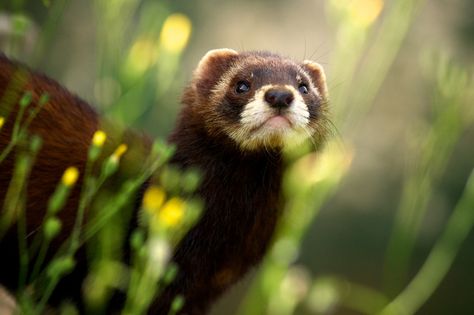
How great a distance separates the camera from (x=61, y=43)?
858cm

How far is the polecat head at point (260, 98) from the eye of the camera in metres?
3.69

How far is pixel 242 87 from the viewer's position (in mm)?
4020

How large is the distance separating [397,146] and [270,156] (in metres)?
4.63

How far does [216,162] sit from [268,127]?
409 mm

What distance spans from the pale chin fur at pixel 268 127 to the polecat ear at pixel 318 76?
1.63 ft

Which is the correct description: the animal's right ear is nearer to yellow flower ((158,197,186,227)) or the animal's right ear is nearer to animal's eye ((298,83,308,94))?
animal's eye ((298,83,308,94))

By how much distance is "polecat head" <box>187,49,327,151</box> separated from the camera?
12.1ft

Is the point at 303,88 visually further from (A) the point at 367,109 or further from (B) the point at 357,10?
(A) the point at 367,109

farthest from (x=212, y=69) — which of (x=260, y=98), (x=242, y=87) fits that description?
(x=260, y=98)

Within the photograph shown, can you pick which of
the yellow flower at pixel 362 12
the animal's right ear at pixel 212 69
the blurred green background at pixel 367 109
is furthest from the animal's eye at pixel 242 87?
the blurred green background at pixel 367 109

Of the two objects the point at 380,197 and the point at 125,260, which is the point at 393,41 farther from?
the point at 380,197

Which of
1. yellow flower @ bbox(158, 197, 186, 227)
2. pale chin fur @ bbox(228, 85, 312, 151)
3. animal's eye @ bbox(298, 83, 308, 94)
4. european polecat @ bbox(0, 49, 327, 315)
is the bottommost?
european polecat @ bbox(0, 49, 327, 315)

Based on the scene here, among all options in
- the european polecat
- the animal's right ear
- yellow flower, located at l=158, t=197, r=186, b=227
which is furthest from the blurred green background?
yellow flower, located at l=158, t=197, r=186, b=227

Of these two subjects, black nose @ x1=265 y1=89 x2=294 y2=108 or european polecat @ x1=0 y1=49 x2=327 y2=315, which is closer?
black nose @ x1=265 y1=89 x2=294 y2=108
